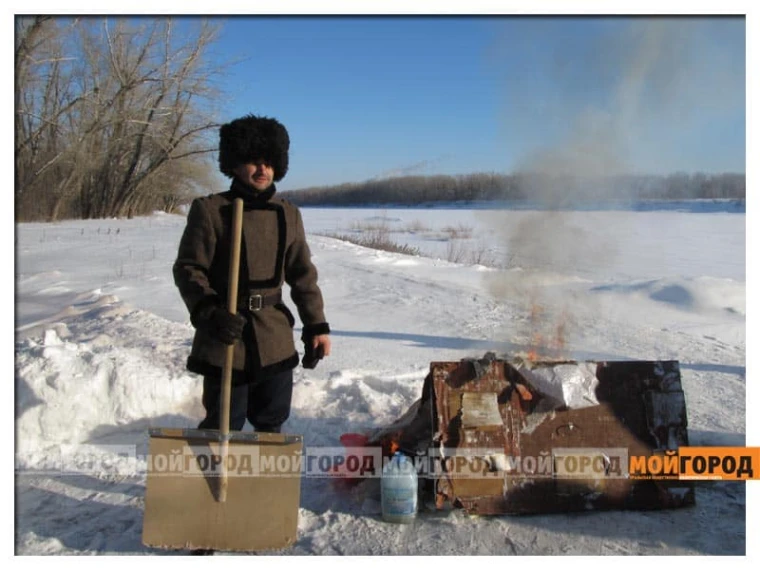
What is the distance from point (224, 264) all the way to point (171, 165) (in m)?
17.0

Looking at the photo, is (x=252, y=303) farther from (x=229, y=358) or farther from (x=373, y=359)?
(x=373, y=359)

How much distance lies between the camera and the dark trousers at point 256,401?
249 cm

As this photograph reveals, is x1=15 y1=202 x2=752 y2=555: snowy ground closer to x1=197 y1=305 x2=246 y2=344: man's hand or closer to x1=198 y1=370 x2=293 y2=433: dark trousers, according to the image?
x1=198 y1=370 x2=293 y2=433: dark trousers

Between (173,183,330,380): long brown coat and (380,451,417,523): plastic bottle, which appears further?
(380,451,417,523): plastic bottle

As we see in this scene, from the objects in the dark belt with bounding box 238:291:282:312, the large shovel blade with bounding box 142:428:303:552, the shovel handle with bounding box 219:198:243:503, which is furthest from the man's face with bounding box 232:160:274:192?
the large shovel blade with bounding box 142:428:303:552

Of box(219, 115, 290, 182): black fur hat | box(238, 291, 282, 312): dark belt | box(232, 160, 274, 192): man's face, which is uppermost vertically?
box(219, 115, 290, 182): black fur hat

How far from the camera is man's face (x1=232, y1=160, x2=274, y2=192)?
2.49 m

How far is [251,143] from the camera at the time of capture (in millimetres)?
2455

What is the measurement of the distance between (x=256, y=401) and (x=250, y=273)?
1.83 feet

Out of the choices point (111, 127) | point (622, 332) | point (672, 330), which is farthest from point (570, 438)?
point (111, 127)

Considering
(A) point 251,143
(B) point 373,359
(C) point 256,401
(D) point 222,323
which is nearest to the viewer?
(D) point 222,323

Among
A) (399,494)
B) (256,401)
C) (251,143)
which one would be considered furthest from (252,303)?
(399,494)

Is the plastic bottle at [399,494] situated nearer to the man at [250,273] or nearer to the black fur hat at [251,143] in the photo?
the man at [250,273]
